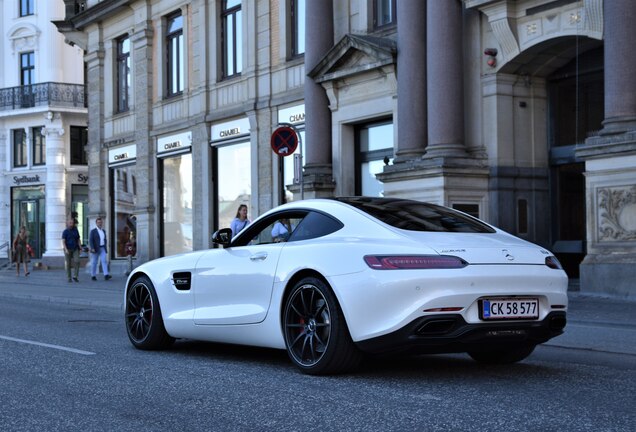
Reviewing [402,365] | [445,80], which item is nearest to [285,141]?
[445,80]

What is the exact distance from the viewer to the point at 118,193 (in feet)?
113

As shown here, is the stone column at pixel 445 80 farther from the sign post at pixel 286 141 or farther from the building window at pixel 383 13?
the sign post at pixel 286 141

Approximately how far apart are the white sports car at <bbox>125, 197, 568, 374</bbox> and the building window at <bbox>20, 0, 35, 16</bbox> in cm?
4402

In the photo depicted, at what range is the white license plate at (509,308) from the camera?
7195 millimetres

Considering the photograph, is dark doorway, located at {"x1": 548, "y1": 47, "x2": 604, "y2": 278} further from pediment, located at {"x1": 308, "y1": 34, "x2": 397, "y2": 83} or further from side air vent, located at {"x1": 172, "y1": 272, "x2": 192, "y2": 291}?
side air vent, located at {"x1": 172, "y1": 272, "x2": 192, "y2": 291}

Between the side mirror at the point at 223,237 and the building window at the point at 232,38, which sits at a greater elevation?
the building window at the point at 232,38

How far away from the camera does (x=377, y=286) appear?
7156 mm

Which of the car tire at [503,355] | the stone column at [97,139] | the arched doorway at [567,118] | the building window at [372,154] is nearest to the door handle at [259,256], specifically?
the car tire at [503,355]

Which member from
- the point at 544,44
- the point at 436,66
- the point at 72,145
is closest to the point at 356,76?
the point at 436,66

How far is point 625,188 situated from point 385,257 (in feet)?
29.4

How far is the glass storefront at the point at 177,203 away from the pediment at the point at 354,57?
8.34m

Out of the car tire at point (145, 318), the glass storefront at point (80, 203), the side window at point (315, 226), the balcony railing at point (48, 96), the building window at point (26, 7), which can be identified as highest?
the building window at point (26, 7)

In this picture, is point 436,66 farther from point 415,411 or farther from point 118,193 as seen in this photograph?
point 118,193

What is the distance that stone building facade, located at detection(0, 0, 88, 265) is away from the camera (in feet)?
161
